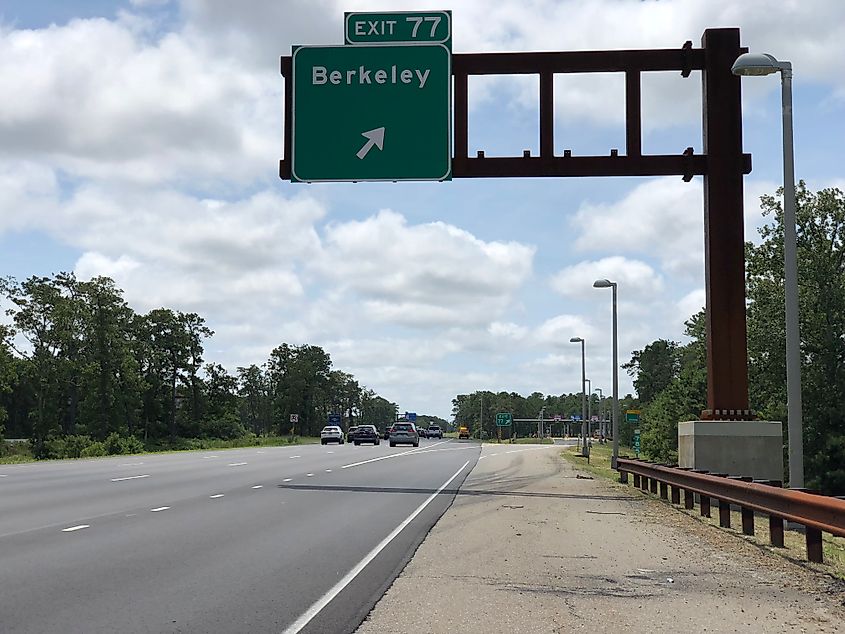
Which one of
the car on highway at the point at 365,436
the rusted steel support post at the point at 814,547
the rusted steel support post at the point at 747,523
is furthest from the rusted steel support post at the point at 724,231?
the car on highway at the point at 365,436

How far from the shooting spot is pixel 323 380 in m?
166

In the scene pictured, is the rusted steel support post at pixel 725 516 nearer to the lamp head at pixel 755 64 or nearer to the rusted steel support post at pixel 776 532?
the rusted steel support post at pixel 776 532

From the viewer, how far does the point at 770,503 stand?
1308 cm

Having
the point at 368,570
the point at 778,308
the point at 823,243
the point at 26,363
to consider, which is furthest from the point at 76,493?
the point at 26,363

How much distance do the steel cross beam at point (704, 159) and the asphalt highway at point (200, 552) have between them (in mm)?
6729

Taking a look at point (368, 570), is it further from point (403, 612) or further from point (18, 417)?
point (18, 417)

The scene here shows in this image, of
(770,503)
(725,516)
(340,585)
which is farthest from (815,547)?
(340,585)

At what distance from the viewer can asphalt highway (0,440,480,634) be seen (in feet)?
28.6

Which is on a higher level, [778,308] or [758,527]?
[778,308]

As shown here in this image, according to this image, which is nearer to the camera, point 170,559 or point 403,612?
point 403,612

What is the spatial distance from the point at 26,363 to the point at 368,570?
84.7 metres

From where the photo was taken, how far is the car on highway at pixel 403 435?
77250 mm

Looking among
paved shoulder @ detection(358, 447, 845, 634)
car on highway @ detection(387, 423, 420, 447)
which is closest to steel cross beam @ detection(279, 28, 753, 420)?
paved shoulder @ detection(358, 447, 845, 634)

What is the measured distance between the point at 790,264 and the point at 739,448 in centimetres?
657
